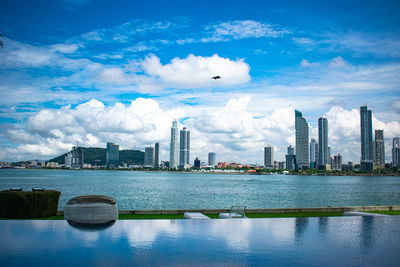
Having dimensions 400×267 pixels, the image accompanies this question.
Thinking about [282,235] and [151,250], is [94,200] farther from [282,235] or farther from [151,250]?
[282,235]

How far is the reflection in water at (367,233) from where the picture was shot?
370 inches

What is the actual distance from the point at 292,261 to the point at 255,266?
37.0 inches

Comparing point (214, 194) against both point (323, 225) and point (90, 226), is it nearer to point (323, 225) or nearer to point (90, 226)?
point (323, 225)

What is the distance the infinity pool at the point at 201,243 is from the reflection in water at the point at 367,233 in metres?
0.03

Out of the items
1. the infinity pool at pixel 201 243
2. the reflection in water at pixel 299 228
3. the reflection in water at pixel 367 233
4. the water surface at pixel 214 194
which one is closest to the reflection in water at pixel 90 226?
the infinity pool at pixel 201 243

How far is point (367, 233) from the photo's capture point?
445 inches

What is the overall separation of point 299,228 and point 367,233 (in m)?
2.01

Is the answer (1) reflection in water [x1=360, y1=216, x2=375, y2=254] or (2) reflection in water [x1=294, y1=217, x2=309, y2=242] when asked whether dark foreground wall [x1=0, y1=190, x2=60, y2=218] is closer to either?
(2) reflection in water [x1=294, y1=217, x2=309, y2=242]

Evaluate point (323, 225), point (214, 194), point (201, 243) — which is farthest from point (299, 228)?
point (214, 194)

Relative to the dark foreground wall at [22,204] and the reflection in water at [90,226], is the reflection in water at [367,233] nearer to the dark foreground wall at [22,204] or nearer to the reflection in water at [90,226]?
the reflection in water at [90,226]

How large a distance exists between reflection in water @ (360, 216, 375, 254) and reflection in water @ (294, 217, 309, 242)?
5.35 feet

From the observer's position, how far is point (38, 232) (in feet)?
34.6

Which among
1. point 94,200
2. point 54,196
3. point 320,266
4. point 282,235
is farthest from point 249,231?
point 54,196

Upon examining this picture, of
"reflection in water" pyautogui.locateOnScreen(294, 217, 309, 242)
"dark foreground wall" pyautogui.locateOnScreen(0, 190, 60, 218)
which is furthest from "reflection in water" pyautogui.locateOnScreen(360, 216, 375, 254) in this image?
"dark foreground wall" pyautogui.locateOnScreen(0, 190, 60, 218)
